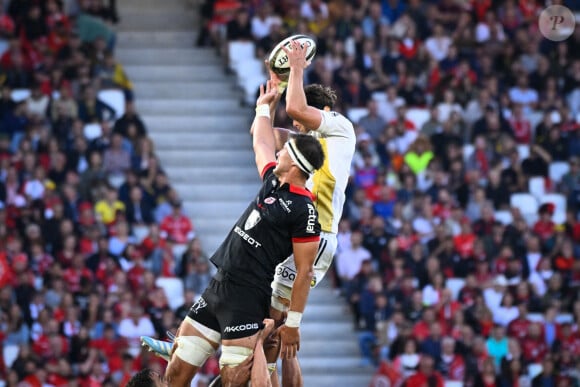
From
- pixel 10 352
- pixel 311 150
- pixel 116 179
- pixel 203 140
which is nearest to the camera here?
pixel 311 150

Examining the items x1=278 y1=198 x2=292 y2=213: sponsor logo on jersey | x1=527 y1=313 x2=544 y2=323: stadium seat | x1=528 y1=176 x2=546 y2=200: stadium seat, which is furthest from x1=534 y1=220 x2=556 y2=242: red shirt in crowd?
x1=278 y1=198 x2=292 y2=213: sponsor logo on jersey

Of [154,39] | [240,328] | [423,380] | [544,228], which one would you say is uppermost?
[240,328]

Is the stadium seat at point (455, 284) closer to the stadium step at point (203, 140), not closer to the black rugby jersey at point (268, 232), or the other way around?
the stadium step at point (203, 140)

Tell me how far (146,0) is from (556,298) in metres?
8.60

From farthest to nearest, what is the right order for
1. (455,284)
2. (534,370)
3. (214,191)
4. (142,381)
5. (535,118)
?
(535,118) < (214,191) < (455,284) < (534,370) < (142,381)

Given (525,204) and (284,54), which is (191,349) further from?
(525,204)

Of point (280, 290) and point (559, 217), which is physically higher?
point (280, 290)

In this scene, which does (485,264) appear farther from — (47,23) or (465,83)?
(47,23)

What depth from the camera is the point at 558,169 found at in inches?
837

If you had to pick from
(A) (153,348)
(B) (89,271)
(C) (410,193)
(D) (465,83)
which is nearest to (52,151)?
(B) (89,271)

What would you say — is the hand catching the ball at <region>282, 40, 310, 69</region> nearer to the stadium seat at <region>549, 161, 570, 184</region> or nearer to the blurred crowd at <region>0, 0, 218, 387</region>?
the blurred crowd at <region>0, 0, 218, 387</region>

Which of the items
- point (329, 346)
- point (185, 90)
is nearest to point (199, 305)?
point (329, 346)

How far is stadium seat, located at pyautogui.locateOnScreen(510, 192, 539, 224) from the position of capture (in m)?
20.6

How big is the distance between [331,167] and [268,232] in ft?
2.63
